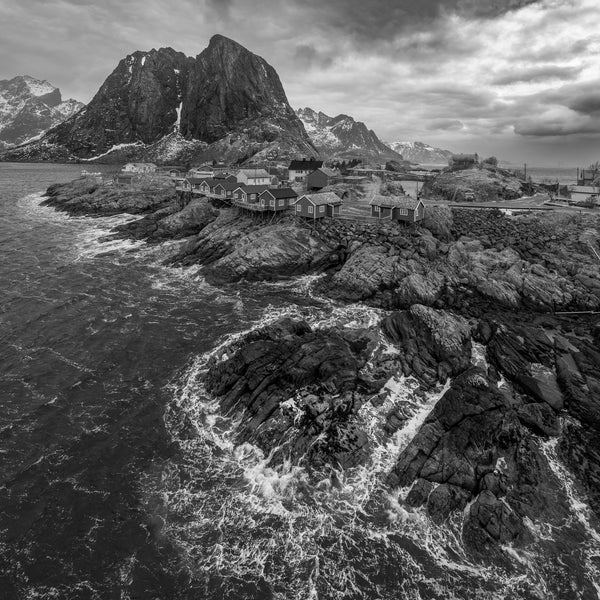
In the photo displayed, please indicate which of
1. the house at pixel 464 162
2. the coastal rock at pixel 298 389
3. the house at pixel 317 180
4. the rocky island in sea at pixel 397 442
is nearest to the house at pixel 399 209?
the rocky island in sea at pixel 397 442

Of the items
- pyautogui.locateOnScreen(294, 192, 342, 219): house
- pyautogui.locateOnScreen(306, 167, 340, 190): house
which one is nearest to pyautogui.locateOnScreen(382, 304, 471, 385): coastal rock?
pyautogui.locateOnScreen(294, 192, 342, 219): house

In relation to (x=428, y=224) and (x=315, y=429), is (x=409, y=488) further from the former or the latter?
(x=428, y=224)

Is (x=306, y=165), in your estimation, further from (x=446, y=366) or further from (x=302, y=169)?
(x=446, y=366)

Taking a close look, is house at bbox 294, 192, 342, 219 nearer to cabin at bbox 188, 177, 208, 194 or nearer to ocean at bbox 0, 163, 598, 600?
ocean at bbox 0, 163, 598, 600

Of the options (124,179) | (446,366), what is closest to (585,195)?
(446,366)

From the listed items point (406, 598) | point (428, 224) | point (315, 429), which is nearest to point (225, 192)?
point (428, 224)
